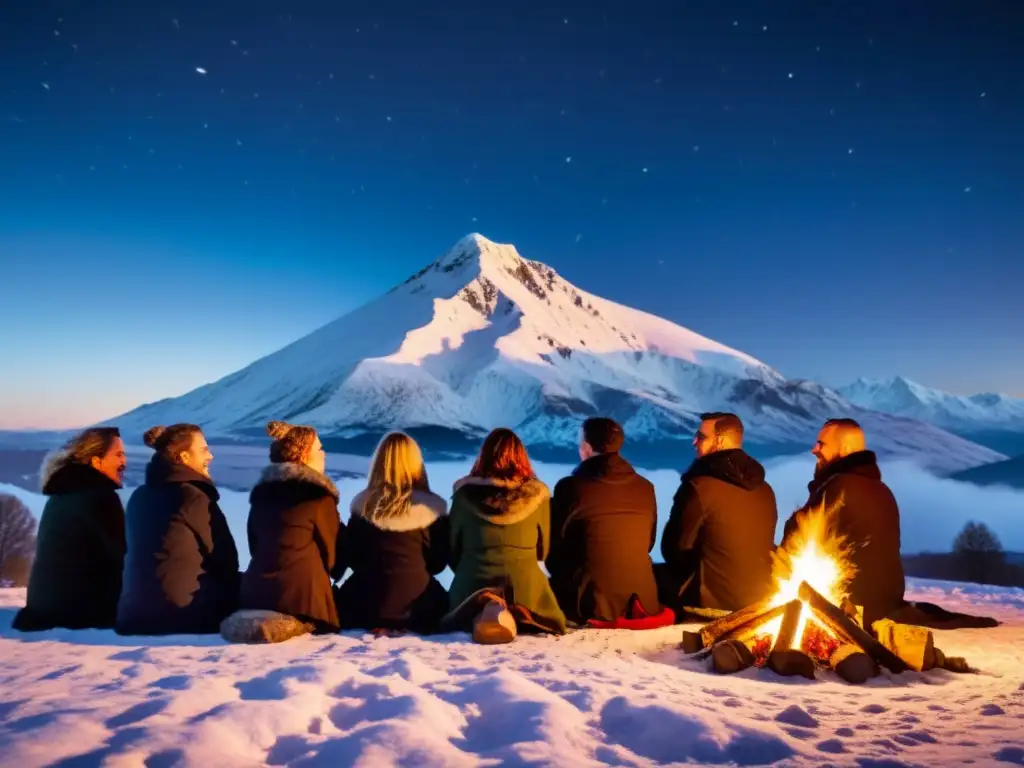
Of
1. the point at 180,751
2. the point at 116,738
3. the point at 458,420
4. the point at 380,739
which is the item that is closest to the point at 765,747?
the point at 380,739

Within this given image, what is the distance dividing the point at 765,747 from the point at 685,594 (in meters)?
3.76

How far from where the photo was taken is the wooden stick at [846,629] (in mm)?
5758

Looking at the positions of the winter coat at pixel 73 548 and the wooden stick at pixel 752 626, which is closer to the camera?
Result: the wooden stick at pixel 752 626

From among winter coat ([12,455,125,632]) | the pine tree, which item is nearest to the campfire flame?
winter coat ([12,455,125,632])

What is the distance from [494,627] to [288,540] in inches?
72.2

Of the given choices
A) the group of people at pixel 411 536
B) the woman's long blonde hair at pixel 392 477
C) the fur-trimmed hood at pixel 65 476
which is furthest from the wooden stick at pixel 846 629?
the fur-trimmed hood at pixel 65 476

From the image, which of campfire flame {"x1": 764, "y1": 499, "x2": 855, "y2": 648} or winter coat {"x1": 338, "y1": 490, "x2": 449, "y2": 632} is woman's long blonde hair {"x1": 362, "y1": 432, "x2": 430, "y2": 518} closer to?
winter coat {"x1": 338, "y1": 490, "x2": 449, "y2": 632}

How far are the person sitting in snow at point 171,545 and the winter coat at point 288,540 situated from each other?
36 centimetres

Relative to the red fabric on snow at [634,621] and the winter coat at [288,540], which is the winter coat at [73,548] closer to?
the winter coat at [288,540]

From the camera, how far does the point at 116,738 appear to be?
3914 millimetres

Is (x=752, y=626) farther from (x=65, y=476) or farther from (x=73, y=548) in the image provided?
(x=65, y=476)

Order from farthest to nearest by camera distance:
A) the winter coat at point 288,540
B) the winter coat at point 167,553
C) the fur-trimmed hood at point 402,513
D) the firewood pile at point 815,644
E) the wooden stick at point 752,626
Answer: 1. the fur-trimmed hood at point 402,513
2. the winter coat at point 288,540
3. the winter coat at point 167,553
4. the wooden stick at point 752,626
5. the firewood pile at point 815,644

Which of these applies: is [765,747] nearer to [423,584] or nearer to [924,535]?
[423,584]

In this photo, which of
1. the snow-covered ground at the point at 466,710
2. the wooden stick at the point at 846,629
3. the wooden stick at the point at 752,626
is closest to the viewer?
the snow-covered ground at the point at 466,710
